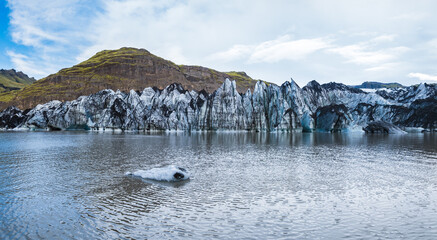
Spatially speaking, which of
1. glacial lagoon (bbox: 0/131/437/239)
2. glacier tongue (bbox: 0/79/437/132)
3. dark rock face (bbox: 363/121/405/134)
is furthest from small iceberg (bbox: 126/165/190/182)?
dark rock face (bbox: 363/121/405/134)

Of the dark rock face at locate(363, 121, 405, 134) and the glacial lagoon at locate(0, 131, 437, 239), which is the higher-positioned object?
the dark rock face at locate(363, 121, 405, 134)

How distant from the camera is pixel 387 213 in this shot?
14.3 m

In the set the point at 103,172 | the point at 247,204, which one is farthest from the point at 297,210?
the point at 103,172

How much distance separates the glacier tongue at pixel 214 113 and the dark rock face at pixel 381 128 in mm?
4416

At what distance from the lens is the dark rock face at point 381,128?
117475 mm

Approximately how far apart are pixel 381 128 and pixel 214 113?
73293 millimetres

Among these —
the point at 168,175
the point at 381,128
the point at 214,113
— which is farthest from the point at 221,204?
the point at 381,128

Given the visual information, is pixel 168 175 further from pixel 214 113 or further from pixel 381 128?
pixel 381 128

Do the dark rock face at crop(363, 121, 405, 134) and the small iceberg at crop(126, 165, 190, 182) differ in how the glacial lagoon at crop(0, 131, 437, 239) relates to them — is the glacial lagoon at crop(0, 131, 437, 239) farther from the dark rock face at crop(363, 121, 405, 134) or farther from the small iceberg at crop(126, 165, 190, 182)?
the dark rock face at crop(363, 121, 405, 134)

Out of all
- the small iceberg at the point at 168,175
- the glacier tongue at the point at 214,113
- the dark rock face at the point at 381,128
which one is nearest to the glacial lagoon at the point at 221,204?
the small iceberg at the point at 168,175

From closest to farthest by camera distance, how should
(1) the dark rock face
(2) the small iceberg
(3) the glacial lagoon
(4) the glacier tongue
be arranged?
(3) the glacial lagoon
(2) the small iceberg
(1) the dark rock face
(4) the glacier tongue

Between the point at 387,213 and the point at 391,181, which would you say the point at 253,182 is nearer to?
the point at 387,213

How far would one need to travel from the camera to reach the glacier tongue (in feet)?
420

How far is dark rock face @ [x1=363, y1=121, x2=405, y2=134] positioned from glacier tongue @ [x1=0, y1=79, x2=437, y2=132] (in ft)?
14.5
